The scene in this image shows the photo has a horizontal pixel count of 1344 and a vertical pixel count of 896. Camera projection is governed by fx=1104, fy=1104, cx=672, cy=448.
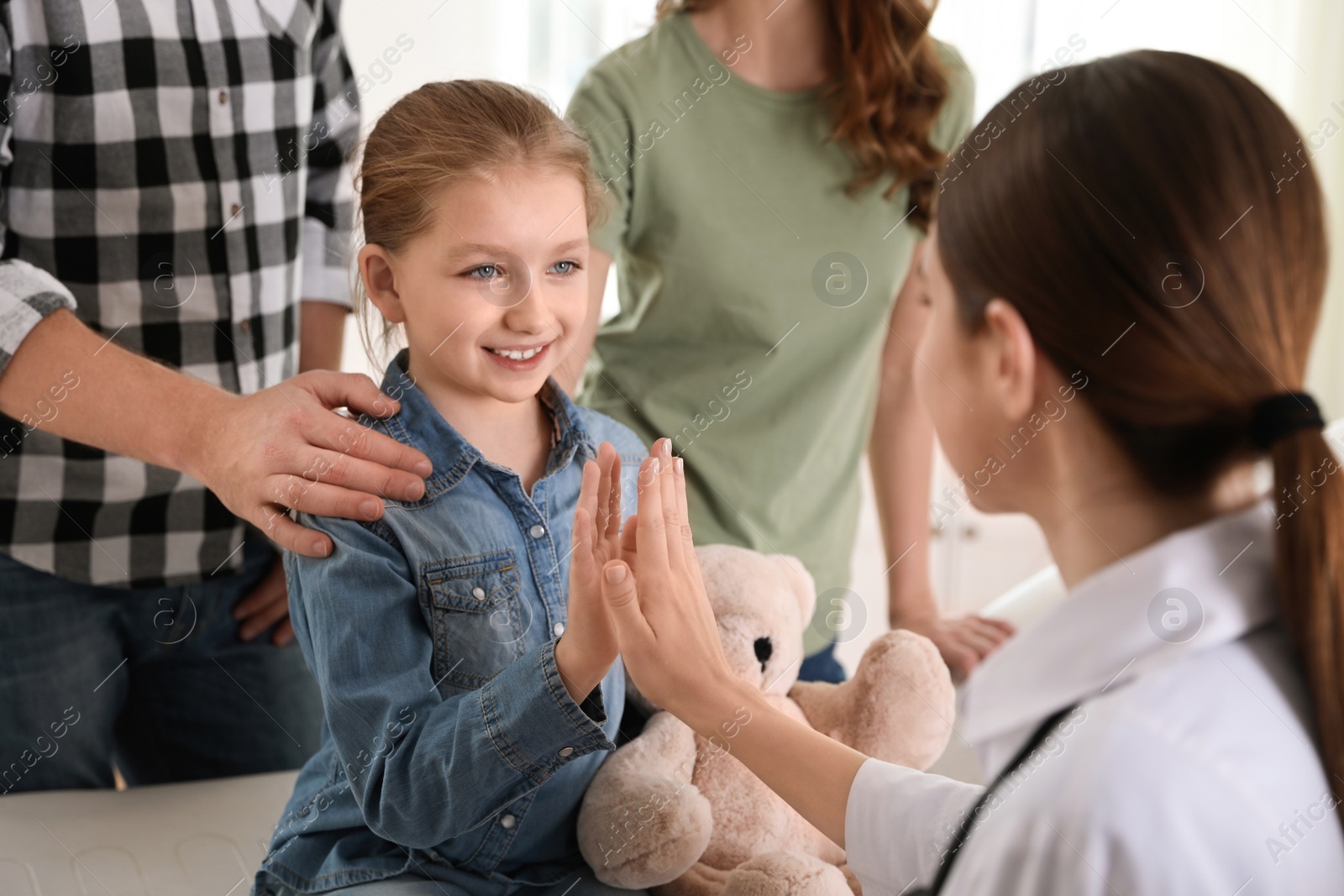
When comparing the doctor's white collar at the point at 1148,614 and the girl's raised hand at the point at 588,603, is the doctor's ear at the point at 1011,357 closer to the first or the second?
the doctor's white collar at the point at 1148,614

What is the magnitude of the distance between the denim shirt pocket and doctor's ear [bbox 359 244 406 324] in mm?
225

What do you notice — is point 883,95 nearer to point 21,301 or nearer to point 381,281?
point 381,281

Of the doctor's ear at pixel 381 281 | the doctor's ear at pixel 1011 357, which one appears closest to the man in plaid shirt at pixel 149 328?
the doctor's ear at pixel 381 281

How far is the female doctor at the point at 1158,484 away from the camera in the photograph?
19.1 inches

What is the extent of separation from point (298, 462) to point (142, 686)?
0.57 m

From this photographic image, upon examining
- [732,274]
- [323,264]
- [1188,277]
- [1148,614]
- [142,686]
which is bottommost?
[142,686]

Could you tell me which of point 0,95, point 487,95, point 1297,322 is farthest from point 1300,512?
point 0,95

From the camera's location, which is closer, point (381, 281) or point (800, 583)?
point (381, 281)

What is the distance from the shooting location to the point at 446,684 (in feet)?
2.80

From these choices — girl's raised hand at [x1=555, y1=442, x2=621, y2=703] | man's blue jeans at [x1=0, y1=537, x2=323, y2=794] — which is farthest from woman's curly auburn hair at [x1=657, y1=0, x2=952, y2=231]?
man's blue jeans at [x1=0, y1=537, x2=323, y2=794]

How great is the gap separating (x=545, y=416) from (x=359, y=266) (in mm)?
206

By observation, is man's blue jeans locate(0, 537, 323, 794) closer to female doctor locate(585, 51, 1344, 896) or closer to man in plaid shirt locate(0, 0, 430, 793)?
man in plaid shirt locate(0, 0, 430, 793)

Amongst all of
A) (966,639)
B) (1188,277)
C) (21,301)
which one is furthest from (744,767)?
(21,301)

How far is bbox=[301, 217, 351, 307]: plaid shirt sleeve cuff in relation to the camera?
132 centimetres
